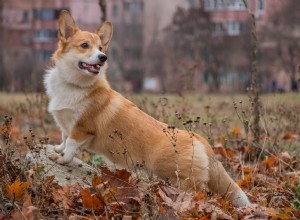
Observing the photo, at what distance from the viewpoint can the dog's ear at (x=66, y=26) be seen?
6.12 m

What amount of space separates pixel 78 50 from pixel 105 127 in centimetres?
78

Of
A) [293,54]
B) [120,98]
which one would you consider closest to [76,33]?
[120,98]

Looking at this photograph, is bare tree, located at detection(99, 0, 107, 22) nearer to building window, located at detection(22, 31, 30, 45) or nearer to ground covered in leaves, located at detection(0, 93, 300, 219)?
ground covered in leaves, located at detection(0, 93, 300, 219)

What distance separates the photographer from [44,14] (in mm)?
47906

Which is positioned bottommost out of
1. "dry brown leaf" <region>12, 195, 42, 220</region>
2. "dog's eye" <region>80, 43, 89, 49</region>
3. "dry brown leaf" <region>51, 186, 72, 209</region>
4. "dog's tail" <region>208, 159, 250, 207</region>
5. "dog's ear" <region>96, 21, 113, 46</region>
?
"dog's tail" <region>208, 159, 250, 207</region>

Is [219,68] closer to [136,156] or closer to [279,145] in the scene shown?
[279,145]

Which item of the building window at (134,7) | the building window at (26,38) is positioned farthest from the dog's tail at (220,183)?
the building window at (134,7)

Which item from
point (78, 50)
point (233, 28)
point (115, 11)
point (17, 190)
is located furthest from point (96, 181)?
point (115, 11)

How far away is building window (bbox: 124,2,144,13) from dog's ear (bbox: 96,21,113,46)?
1646 inches

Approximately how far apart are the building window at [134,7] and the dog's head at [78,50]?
138 ft

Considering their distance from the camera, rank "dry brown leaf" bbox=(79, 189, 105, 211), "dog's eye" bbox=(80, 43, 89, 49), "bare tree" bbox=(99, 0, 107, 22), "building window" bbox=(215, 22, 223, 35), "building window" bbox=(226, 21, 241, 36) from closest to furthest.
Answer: "dry brown leaf" bbox=(79, 189, 105, 211), "dog's eye" bbox=(80, 43, 89, 49), "bare tree" bbox=(99, 0, 107, 22), "building window" bbox=(215, 22, 223, 35), "building window" bbox=(226, 21, 241, 36)

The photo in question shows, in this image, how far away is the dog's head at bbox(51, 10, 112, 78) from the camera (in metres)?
5.94

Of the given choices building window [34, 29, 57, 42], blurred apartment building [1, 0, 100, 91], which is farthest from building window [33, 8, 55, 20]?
building window [34, 29, 57, 42]

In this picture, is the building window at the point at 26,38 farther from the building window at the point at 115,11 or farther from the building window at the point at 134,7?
the building window at the point at 134,7
